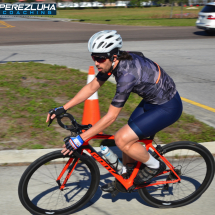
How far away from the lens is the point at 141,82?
290 cm

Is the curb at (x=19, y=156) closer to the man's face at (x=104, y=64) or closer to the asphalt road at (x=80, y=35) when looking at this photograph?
the man's face at (x=104, y=64)

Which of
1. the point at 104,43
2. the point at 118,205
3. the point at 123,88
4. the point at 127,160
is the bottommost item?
the point at 118,205

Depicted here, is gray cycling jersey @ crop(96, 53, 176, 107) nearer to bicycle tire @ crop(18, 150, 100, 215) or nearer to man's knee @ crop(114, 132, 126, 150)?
man's knee @ crop(114, 132, 126, 150)

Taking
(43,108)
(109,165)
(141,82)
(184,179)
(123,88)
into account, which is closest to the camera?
(123,88)

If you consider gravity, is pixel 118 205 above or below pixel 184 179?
below

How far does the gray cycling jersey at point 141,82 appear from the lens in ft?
9.19

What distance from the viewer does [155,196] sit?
3504 mm

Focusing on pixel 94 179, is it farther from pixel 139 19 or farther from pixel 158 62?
pixel 139 19

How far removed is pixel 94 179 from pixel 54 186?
1.66 ft

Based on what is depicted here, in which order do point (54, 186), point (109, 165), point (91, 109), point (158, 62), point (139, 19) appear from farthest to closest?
point (139, 19)
point (158, 62)
point (91, 109)
point (54, 186)
point (109, 165)

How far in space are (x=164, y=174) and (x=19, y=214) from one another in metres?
1.58

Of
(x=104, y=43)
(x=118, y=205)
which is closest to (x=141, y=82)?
(x=104, y=43)

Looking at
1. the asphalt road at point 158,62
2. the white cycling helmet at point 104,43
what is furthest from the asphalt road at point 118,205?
the white cycling helmet at point 104,43

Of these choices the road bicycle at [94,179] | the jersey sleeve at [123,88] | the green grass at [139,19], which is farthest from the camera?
the green grass at [139,19]
